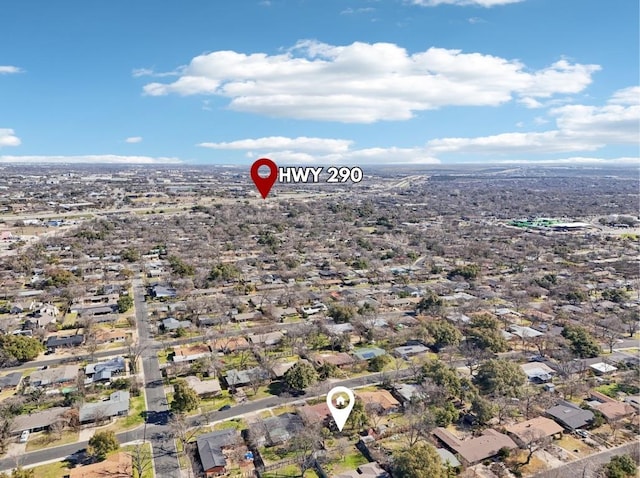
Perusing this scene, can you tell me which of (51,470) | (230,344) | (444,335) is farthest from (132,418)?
(444,335)

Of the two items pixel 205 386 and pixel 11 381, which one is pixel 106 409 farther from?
pixel 11 381

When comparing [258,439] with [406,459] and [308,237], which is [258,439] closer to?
[406,459]

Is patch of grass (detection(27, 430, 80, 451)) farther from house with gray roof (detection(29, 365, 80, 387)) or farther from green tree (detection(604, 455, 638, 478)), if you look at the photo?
green tree (detection(604, 455, 638, 478))

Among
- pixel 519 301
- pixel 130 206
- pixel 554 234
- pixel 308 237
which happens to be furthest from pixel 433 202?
pixel 519 301

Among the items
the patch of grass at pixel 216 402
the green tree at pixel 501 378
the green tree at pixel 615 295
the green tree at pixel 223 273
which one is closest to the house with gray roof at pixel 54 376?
the patch of grass at pixel 216 402

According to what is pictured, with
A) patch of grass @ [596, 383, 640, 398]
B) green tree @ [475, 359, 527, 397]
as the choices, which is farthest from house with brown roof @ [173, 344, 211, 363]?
patch of grass @ [596, 383, 640, 398]

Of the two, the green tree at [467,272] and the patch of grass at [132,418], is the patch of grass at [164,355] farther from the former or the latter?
the green tree at [467,272]
